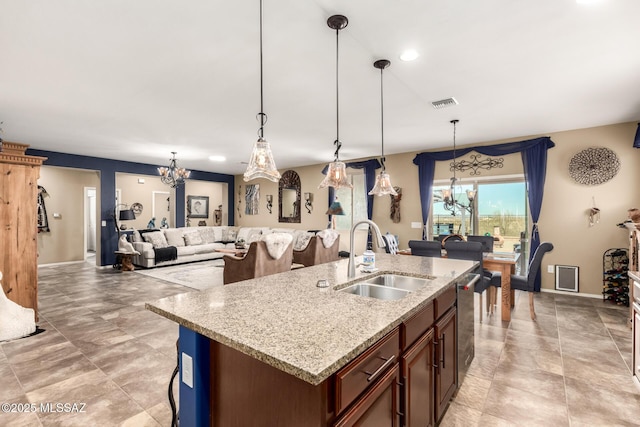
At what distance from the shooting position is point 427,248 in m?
3.95

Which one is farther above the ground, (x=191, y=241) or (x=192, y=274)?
(x=191, y=241)

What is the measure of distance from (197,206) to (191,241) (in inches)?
112

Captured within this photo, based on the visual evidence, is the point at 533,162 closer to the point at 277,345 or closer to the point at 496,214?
the point at 496,214

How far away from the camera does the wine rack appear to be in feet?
14.1

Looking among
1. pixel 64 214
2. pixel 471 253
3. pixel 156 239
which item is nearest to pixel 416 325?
pixel 471 253

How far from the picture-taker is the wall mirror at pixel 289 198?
344 inches

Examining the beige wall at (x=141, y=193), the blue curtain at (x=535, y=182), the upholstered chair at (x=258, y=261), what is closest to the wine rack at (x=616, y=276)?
the blue curtain at (x=535, y=182)

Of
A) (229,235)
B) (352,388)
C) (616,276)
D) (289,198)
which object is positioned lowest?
(616,276)

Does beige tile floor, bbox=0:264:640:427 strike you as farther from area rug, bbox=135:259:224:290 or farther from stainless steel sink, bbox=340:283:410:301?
area rug, bbox=135:259:224:290

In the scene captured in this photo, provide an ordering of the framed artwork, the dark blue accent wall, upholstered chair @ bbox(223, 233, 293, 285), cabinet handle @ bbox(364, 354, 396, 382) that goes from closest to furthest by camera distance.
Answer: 1. cabinet handle @ bbox(364, 354, 396, 382)
2. upholstered chair @ bbox(223, 233, 293, 285)
3. the dark blue accent wall
4. the framed artwork

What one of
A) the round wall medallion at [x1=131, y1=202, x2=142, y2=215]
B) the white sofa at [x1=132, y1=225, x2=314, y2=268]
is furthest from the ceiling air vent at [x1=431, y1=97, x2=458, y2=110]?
the round wall medallion at [x1=131, y1=202, x2=142, y2=215]

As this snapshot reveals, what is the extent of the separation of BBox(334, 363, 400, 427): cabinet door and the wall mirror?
749 centimetres

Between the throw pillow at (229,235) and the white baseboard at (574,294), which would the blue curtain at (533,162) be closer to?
the white baseboard at (574,294)

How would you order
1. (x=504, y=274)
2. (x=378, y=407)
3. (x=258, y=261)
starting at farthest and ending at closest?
1. (x=258, y=261)
2. (x=504, y=274)
3. (x=378, y=407)
